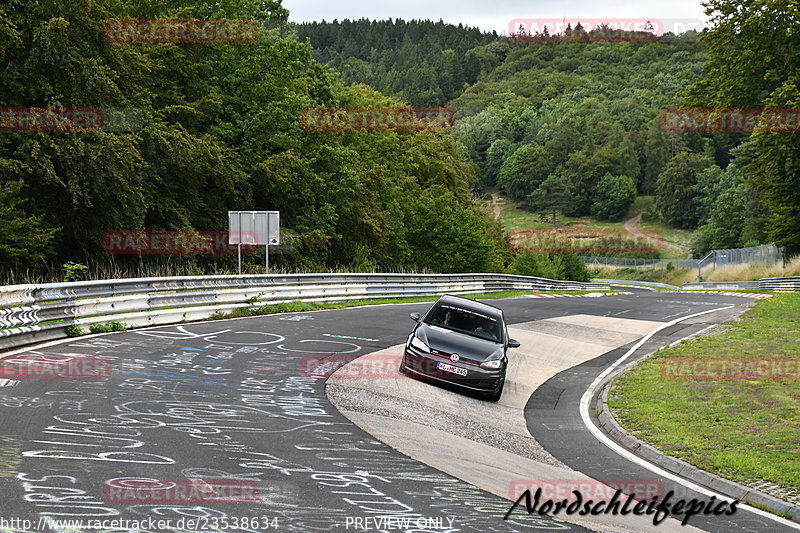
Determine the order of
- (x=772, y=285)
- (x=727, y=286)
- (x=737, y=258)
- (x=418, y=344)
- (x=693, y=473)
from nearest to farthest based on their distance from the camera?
(x=693, y=473)
(x=418, y=344)
(x=772, y=285)
(x=727, y=286)
(x=737, y=258)

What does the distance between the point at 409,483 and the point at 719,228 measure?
412 feet

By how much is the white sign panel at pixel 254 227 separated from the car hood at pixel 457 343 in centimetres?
1241

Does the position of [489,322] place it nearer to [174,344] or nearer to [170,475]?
[174,344]

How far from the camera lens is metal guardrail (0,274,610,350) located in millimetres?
13273

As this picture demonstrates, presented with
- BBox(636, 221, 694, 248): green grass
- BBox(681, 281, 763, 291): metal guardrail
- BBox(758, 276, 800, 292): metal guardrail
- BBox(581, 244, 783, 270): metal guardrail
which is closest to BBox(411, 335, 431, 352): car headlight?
BBox(758, 276, 800, 292): metal guardrail

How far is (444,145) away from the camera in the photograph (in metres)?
81.9

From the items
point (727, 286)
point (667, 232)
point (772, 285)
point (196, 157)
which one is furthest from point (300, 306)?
point (667, 232)

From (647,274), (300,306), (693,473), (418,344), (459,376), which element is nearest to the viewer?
(693,473)

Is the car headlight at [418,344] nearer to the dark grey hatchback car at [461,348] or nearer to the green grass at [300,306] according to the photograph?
the dark grey hatchback car at [461,348]

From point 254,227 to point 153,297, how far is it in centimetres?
846

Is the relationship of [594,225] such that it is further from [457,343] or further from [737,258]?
[457,343]

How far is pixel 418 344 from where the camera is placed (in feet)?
44.1

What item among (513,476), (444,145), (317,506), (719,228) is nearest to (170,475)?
(317,506)

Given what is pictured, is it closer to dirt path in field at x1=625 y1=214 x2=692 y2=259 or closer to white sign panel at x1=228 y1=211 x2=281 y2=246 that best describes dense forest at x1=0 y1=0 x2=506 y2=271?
white sign panel at x1=228 y1=211 x2=281 y2=246
